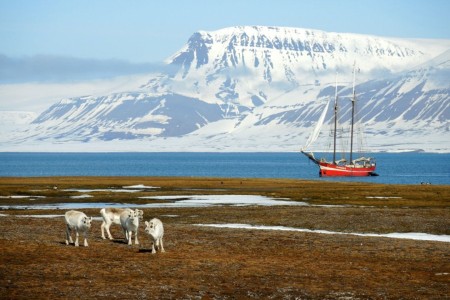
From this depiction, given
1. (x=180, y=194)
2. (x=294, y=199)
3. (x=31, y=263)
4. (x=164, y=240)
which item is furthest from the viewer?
(x=180, y=194)

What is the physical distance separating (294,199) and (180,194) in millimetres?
13455

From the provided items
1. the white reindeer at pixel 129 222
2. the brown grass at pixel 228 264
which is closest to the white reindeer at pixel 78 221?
the brown grass at pixel 228 264

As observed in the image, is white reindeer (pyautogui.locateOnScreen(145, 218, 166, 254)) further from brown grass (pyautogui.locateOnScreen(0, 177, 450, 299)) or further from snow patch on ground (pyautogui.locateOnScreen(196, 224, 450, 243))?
snow patch on ground (pyautogui.locateOnScreen(196, 224, 450, 243))

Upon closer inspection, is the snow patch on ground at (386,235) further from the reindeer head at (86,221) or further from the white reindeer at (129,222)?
the reindeer head at (86,221)

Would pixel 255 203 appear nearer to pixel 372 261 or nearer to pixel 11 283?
pixel 372 261

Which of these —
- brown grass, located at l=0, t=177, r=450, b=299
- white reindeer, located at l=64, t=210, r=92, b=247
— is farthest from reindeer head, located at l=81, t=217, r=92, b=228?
brown grass, located at l=0, t=177, r=450, b=299

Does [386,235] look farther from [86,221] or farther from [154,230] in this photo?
Result: [86,221]

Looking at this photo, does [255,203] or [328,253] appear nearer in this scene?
[328,253]

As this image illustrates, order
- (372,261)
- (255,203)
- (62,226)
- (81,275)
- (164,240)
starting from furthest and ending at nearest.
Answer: (255,203), (62,226), (164,240), (372,261), (81,275)

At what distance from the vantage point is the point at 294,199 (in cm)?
8469

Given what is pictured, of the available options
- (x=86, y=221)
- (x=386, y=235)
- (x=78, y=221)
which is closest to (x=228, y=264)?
(x=86, y=221)

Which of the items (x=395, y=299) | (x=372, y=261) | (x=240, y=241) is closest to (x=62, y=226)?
(x=240, y=241)

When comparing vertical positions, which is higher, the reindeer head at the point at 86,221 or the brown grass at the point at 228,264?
the reindeer head at the point at 86,221

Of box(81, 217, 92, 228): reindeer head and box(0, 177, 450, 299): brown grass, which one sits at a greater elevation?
box(81, 217, 92, 228): reindeer head
